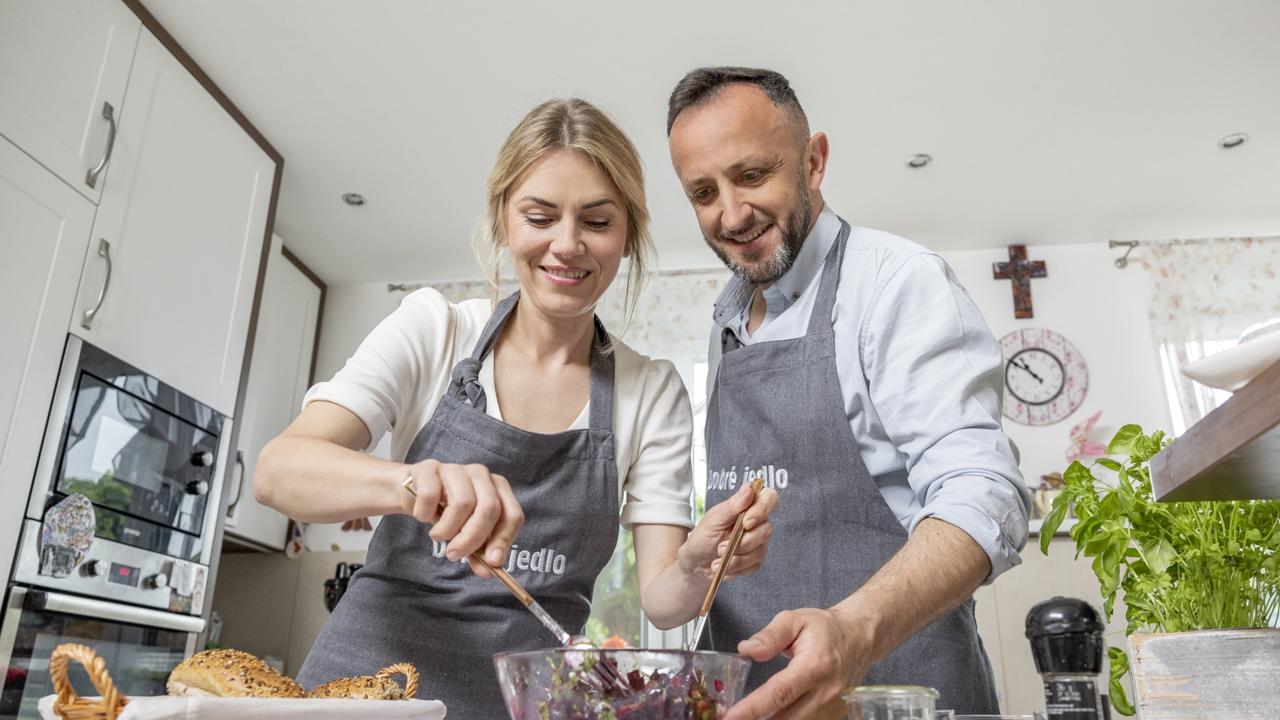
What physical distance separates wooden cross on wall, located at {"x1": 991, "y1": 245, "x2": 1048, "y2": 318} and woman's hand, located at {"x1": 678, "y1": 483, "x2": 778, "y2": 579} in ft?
11.1

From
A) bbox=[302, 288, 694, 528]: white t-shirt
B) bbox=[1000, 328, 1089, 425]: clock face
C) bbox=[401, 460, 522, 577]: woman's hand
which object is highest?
bbox=[1000, 328, 1089, 425]: clock face

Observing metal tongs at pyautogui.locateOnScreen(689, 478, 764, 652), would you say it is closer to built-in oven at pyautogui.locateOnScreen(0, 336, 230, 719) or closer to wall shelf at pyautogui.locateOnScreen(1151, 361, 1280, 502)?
wall shelf at pyautogui.locateOnScreen(1151, 361, 1280, 502)

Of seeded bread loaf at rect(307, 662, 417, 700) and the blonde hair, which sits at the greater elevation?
the blonde hair

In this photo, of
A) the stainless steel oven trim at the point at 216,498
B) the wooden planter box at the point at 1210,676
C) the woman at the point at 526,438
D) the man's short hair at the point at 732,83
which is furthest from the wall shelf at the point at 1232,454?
the stainless steel oven trim at the point at 216,498

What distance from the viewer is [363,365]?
108 centimetres

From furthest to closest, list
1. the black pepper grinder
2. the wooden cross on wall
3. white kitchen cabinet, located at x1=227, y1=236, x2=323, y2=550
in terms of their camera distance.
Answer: the wooden cross on wall → white kitchen cabinet, located at x1=227, y1=236, x2=323, y2=550 → the black pepper grinder

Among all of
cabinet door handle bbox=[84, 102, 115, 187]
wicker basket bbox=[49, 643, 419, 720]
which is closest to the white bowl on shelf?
wicker basket bbox=[49, 643, 419, 720]

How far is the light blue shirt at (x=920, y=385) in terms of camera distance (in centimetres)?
87

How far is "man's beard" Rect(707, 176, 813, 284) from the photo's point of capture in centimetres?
142

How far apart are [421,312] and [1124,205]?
3485 mm

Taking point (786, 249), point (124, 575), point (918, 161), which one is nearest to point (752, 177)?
point (786, 249)

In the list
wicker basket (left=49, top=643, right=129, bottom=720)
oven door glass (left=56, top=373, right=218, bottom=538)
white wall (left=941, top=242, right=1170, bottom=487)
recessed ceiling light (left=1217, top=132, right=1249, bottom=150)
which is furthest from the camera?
white wall (left=941, top=242, right=1170, bottom=487)

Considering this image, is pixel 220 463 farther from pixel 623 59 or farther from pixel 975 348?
pixel 975 348

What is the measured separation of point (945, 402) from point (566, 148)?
589 millimetres
